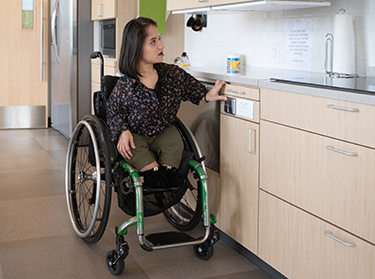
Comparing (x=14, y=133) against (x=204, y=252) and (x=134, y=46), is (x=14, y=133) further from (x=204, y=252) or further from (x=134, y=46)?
(x=204, y=252)

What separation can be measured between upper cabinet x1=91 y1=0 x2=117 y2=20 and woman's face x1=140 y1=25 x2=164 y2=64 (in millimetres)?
2115

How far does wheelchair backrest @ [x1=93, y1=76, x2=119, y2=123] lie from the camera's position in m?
2.47

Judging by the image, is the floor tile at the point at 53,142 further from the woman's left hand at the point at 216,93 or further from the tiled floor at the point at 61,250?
the woman's left hand at the point at 216,93

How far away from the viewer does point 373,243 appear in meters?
1.59

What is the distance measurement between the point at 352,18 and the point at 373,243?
1.17m

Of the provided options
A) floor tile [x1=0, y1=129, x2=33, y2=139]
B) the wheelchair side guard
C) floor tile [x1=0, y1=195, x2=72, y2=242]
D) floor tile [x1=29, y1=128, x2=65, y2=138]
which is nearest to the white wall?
the wheelchair side guard

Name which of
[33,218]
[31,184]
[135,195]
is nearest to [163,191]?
[135,195]

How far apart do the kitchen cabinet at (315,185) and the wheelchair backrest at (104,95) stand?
81 cm

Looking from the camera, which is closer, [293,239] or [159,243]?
[293,239]

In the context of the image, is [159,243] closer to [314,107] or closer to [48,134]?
[314,107]

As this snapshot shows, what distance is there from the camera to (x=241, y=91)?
7.46 ft

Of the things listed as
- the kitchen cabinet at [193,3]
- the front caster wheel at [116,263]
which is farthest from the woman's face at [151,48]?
the front caster wheel at [116,263]

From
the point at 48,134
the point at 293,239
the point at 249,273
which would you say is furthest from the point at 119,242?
the point at 48,134

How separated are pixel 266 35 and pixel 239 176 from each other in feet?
3.42
